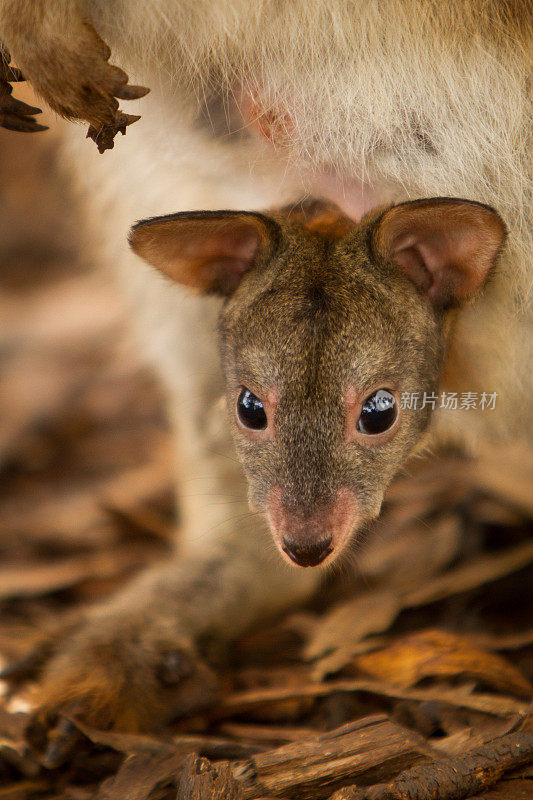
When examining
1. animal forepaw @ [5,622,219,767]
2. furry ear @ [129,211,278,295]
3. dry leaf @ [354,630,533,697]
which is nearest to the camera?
furry ear @ [129,211,278,295]

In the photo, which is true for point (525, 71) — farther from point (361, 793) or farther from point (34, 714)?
point (34, 714)

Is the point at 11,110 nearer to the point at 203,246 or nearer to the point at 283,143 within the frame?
the point at 203,246

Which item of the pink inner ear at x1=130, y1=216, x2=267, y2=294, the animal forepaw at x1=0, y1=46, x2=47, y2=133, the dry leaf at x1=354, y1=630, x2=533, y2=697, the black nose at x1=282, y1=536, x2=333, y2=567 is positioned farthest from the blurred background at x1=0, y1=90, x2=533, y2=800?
the pink inner ear at x1=130, y1=216, x2=267, y2=294

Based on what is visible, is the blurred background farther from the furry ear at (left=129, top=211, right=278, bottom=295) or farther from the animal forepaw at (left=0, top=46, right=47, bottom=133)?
the furry ear at (left=129, top=211, right=278, bottom=295)

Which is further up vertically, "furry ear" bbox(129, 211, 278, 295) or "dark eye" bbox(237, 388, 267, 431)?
"furry ear" bbox(129, 211, 278, 295)

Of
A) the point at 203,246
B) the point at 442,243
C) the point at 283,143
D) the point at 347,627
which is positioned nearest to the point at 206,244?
the point at 203,246

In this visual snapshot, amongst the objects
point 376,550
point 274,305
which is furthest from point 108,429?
point 274,305

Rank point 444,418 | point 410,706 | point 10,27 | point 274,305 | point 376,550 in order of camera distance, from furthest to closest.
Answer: point 376,550, point 444,418, point 410,706, point 274,305, point 10,27
